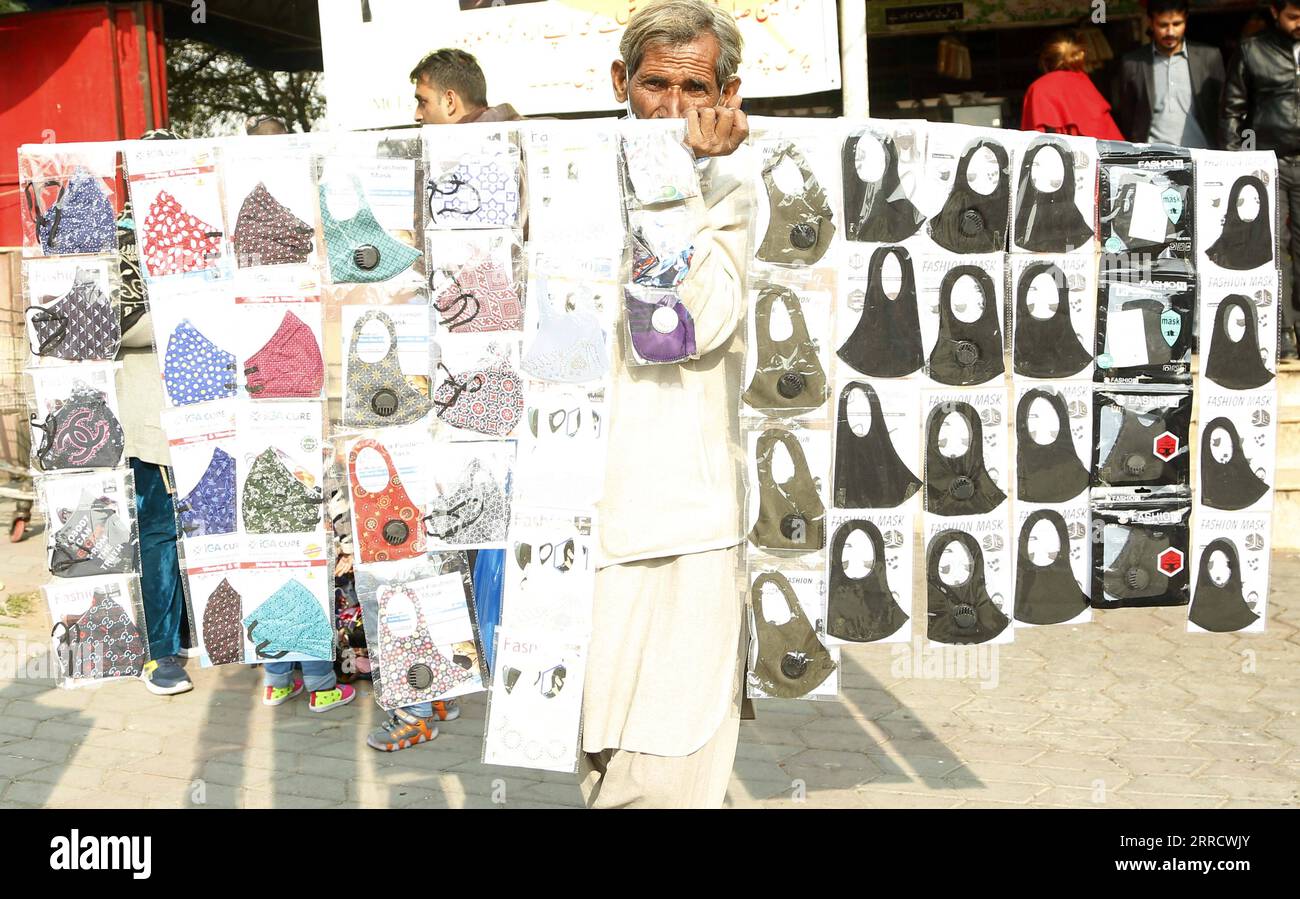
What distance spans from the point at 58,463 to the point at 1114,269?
83.8 inches

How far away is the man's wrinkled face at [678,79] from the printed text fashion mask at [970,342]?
649mm

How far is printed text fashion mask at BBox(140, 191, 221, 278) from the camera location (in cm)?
231

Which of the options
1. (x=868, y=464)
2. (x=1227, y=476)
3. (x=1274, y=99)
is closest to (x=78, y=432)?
(x=868, y=464)

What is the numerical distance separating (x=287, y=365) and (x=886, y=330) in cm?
117

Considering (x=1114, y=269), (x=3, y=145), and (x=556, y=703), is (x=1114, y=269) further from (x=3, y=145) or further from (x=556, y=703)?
(x=3, y=145)

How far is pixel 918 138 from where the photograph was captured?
2.47 m

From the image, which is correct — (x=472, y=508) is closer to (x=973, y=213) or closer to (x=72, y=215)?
(x=72, y=215)

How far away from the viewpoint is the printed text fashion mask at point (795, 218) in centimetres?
242

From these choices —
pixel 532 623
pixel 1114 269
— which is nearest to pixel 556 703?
pixel 532 623

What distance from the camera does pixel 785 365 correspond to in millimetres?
2443

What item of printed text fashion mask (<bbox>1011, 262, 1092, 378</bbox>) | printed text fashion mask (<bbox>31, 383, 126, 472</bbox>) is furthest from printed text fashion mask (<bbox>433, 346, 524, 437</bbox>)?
printed text fashion mask (<bbox>1011, 262, 1092, 378</bbox>)

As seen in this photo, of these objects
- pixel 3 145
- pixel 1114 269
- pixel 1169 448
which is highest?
pixel 3 145

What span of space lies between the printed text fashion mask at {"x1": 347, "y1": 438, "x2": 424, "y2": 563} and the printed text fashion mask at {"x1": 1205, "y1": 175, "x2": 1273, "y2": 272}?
1.74 metres

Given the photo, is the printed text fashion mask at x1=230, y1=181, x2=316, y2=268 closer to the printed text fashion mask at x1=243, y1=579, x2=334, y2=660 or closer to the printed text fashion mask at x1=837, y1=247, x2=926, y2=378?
the printed text fashion mask at x1=243, y1=579, x2=334, y2=660
